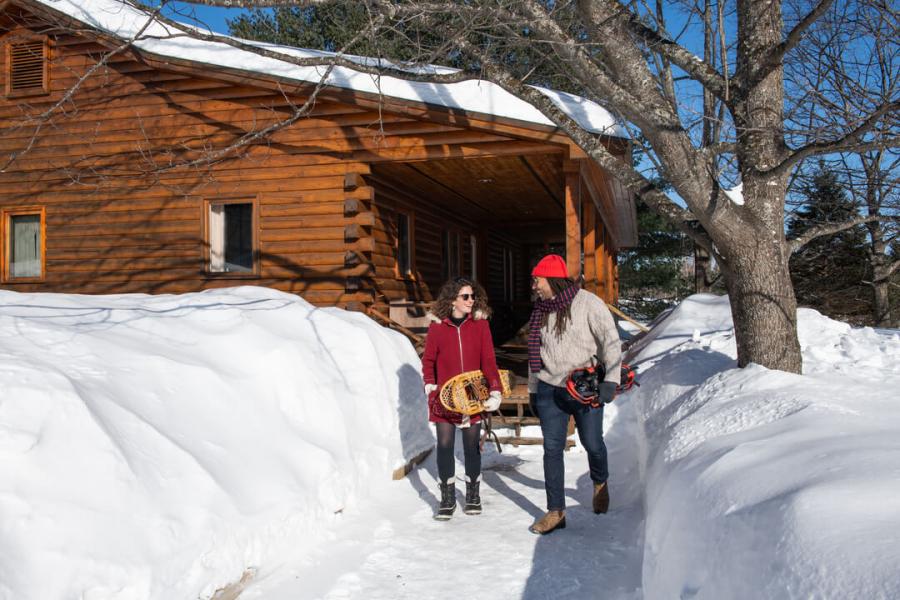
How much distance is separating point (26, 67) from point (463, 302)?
1035 centimetres

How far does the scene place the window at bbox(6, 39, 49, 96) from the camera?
11891mm

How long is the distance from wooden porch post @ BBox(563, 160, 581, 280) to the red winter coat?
3.64 meters

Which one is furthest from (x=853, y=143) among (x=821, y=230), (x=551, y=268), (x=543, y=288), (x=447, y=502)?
(x=447, y=502)

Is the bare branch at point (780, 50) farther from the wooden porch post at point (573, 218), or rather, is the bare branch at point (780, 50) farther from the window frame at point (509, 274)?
the window frame at point (509, 274)

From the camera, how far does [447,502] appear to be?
5.51m

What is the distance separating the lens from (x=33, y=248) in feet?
39.7

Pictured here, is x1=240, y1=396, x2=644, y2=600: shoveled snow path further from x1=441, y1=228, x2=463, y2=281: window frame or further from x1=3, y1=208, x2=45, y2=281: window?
x1=441, y1=228, x2=463, y2=281: window frame

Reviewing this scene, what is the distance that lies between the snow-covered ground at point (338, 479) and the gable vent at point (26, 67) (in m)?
7.20

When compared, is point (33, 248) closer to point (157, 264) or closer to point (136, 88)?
point (157, 264)

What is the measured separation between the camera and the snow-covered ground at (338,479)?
279 centimetres

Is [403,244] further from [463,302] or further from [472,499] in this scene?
[472,499]

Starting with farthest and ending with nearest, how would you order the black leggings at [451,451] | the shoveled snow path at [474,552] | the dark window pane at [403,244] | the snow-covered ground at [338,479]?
the dark window pane at [403,244] < the black leggings at [451,451] < the shoveled snow path at [474,552] < the snow-covered ground at [338,479]

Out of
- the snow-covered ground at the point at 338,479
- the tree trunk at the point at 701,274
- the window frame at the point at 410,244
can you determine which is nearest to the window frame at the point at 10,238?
the window frame at the point at 410,244

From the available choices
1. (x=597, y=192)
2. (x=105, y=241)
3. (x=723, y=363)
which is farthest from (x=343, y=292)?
(x=723, y=363)
